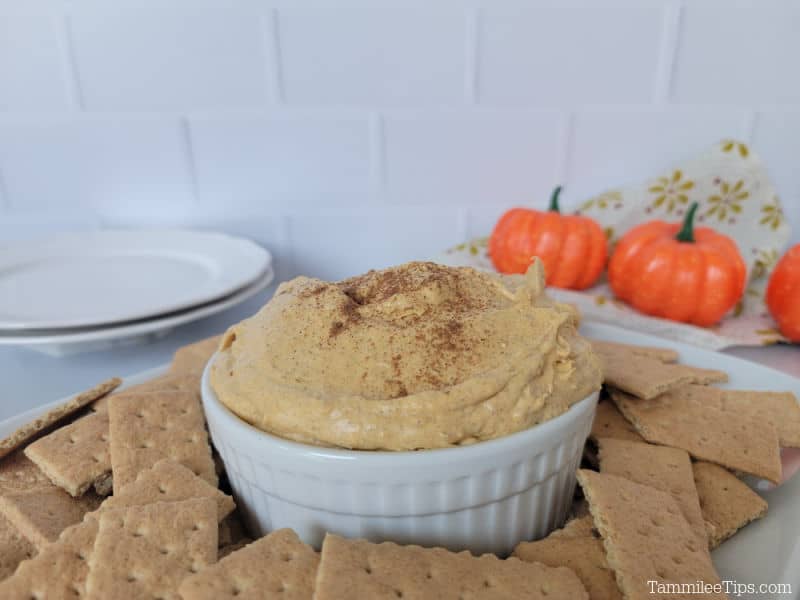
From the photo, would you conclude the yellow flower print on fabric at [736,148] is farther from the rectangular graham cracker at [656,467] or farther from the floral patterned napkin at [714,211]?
the rectangular graham cracker at [656,467]

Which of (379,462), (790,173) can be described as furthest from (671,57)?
(379,462)

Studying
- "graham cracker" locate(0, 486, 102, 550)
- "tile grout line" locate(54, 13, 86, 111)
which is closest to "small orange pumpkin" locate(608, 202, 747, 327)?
"graham cracker" locate(0, 486, 102, 550)

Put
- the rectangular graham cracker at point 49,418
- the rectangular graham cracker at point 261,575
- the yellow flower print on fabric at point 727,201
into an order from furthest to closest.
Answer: the yellow flower print on fabric at point 727,201 < the rectangular graham cracker at point 49,418 < the rectangular graham cracker at point 261,575

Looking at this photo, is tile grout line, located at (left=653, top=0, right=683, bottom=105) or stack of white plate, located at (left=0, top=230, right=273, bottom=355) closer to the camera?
stack of white plate, located at (left=0, top=230, right=273, bottom=355)

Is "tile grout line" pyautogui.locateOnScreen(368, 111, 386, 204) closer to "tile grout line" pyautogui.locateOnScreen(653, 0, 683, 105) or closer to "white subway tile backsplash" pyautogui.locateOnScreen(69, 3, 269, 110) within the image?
"white subway tile backsplash" pyautogui.locateOnScreen(69, 3, 269, 110)

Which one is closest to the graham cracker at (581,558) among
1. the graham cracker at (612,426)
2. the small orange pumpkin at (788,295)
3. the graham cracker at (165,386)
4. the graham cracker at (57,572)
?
A: the graham cracker at (612,426)

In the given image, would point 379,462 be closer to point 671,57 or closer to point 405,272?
point 405,272
